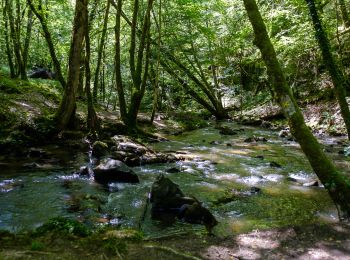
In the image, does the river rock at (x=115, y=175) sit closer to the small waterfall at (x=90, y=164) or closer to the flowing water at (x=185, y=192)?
the flowing water at (x=185, y=192)

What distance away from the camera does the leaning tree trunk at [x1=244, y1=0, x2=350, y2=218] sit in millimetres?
6168

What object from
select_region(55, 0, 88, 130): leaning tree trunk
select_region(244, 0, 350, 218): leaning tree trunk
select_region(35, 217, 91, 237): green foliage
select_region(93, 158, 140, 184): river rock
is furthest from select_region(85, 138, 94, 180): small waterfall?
select_region(244, 0, 350, 218): leaning tree trunk

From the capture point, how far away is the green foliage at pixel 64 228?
19.2 feet

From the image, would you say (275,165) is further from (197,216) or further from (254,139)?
(197,216)

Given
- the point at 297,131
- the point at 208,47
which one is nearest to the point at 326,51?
the point at 297,131

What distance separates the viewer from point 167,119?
22922mm

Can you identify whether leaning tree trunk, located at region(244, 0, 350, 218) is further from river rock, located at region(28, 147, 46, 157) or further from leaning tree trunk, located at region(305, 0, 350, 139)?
river rock, located at region(28, 147, 46, 157)

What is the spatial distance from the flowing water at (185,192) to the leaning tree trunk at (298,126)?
2.81ft

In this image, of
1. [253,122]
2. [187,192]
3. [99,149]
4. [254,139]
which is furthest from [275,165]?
[253,122]

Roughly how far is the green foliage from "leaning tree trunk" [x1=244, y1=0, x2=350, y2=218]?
3.83 meters

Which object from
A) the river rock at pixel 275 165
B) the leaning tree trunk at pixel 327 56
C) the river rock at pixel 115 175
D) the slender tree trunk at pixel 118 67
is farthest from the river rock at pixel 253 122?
the river rock at pixel 115 175

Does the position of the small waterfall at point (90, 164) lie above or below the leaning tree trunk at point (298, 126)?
below

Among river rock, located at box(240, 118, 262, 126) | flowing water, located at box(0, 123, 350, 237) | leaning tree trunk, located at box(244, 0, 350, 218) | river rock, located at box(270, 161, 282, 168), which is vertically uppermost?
leaning tree trunk, located at box(244, 0, 350, 218)

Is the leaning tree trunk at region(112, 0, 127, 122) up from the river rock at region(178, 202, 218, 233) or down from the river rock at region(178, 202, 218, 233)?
Answer: up
